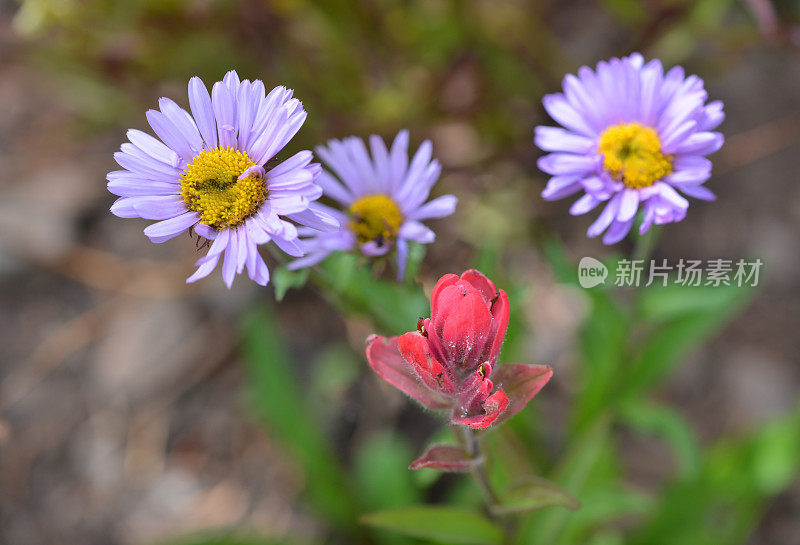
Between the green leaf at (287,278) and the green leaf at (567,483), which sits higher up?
the green leaf at (287,278)

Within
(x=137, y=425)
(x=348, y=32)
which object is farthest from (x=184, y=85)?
(x=137, y=425)

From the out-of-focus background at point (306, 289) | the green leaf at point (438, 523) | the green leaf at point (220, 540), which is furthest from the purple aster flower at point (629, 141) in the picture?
the green leaf at point (220, 540)

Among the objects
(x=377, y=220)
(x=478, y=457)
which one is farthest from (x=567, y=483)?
(x=377, y=220)

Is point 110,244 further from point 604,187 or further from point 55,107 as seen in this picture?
point 604,187

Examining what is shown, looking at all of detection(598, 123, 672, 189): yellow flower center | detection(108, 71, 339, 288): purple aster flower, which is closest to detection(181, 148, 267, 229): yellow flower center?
detection(108, 71, 339, 288): purple aster flower

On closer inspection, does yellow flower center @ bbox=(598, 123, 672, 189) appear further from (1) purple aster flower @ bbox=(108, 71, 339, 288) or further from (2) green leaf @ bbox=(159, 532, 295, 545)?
(2) green leaf @ bbox=(159, 532, 295, 545)

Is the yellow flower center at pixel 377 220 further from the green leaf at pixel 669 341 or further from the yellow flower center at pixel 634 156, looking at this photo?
the green leaf at pixel 669 341
